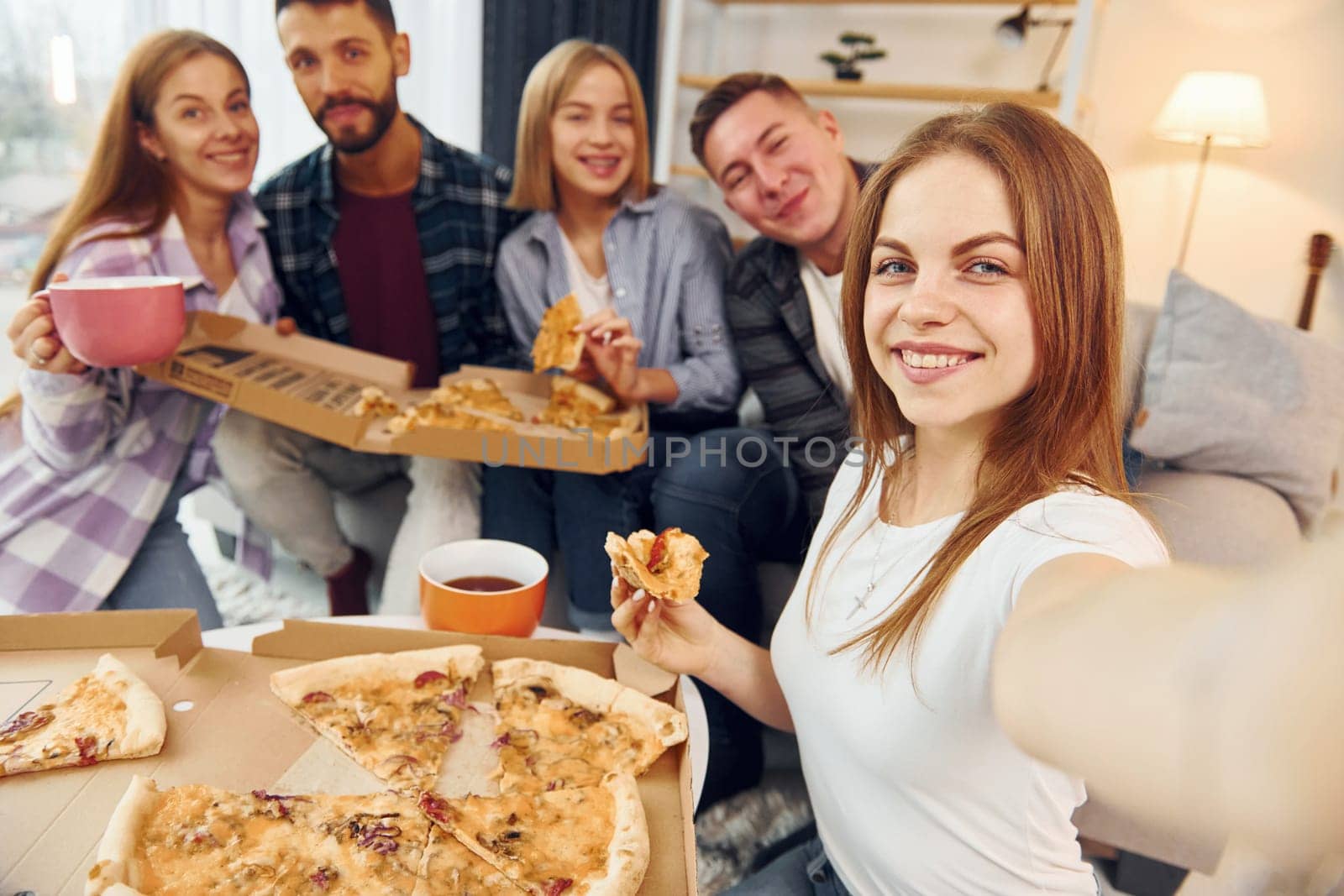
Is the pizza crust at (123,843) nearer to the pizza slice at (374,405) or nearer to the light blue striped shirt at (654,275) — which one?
the pizza slice at (374,405)

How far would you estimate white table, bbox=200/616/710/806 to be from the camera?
103 cm

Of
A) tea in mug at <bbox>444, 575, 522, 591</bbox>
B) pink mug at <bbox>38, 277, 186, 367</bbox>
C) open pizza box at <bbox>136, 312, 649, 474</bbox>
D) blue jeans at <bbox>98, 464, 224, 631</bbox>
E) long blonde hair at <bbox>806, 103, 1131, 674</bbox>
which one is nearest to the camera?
long blonde hair at <bbox>806, 103, 1131, 674</bbox>

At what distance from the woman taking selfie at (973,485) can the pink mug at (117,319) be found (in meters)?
1.07

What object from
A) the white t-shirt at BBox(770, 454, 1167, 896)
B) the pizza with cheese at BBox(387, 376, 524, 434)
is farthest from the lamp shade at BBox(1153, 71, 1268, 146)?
the white t-shirt at BBox(770, 454, 1167, 896)

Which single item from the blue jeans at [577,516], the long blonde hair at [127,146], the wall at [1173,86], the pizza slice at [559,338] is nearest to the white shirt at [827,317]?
the blue jeans at [577,516]

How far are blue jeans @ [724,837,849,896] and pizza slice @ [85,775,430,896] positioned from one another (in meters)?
0.40

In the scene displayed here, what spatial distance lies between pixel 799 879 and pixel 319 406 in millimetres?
1065

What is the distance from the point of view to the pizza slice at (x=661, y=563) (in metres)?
0.95

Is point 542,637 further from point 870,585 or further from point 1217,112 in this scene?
point 1217,112

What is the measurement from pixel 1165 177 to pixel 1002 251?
3030mm

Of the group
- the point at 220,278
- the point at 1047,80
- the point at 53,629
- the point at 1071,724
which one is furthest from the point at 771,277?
the point at 1047,80

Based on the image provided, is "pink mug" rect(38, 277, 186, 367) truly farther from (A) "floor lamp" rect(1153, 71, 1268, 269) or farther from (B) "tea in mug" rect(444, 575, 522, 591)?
(A) "floor lamp" rect(1153, 71, 1268, 269)

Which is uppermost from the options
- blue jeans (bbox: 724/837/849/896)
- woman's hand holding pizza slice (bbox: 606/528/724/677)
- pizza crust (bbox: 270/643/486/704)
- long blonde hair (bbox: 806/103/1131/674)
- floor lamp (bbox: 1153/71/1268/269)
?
floor lamp (bbox: 1153/71/1268/269)

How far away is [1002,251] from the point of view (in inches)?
31.6
